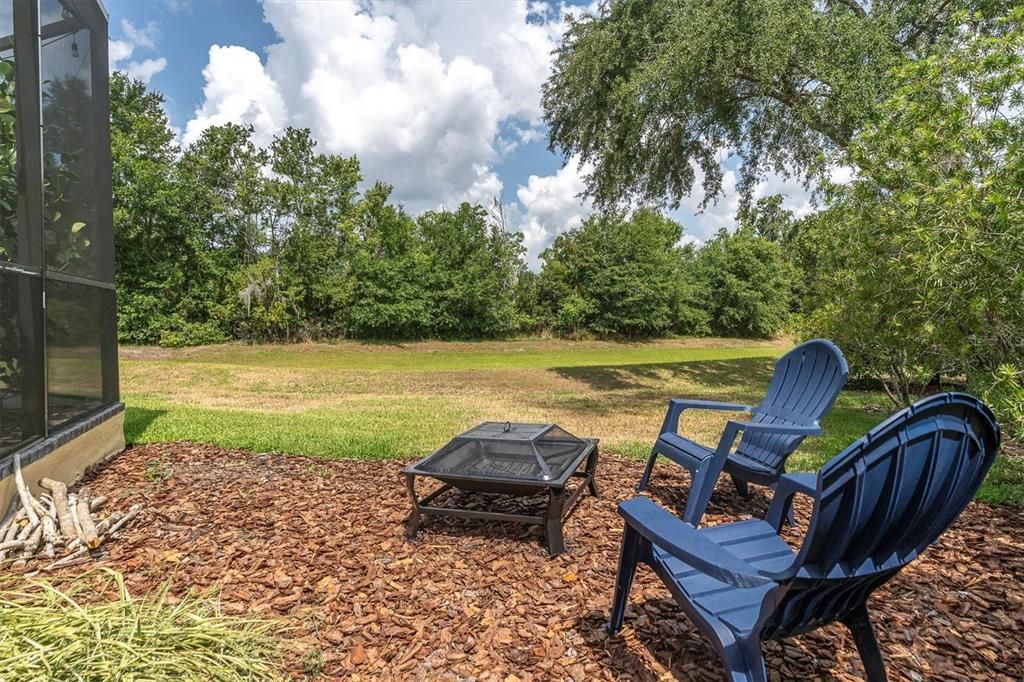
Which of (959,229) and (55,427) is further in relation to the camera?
(959,229)

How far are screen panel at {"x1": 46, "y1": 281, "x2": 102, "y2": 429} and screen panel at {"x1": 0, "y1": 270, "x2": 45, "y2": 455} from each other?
0.48 feet

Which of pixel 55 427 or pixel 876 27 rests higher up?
pixel 876 27

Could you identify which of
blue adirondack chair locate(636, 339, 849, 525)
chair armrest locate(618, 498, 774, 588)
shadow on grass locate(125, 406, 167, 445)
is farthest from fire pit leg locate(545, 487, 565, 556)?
shadow on grass locate(125, 406, 167, 445)

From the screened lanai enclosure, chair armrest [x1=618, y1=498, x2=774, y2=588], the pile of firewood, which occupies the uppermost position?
the screened lanai enclosure

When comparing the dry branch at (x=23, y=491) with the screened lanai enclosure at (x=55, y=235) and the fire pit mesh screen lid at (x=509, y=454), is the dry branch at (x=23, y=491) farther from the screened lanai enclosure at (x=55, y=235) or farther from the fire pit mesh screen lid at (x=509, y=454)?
the fire pit mesh screen lid at (x=509, y=454)

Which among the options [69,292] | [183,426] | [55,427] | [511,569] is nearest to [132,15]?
[69,292]

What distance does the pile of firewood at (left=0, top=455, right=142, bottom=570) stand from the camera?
270 cm

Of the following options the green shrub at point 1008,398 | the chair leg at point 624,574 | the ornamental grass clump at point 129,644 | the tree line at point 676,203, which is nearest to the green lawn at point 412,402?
the green shrub at point 1008,398

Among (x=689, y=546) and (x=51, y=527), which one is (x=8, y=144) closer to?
(x=51, y=527)

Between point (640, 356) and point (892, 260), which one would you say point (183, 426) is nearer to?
point (892, 260)

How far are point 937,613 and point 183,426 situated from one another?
6303mm

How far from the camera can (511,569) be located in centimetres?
268

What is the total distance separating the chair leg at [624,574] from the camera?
2.04 metres

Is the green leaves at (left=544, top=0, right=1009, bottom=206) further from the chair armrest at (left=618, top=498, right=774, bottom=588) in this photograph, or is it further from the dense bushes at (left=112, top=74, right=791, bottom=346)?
the dense bushes at (left=112, top=74, right=791, bottom=346)
